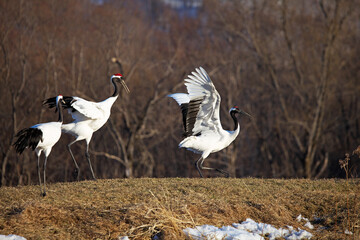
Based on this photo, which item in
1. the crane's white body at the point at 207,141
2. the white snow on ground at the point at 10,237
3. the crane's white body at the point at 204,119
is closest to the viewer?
the white snow on ground at the point at 10,237

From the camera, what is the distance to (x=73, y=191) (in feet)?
26.0

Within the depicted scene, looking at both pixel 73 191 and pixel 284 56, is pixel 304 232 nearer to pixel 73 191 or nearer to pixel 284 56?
pixel 73 191

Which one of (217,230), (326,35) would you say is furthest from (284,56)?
(217,230)

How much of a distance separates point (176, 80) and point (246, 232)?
1938 cm

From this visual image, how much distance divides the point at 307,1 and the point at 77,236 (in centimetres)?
2278

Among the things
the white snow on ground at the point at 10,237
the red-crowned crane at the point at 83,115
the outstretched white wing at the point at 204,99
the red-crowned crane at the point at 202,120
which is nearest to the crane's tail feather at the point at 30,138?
the red-crowned crane at the point at 83,115

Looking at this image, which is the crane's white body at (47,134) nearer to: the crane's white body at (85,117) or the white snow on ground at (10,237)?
the crane's white body at (85,117)

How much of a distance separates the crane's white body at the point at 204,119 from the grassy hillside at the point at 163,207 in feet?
4.19

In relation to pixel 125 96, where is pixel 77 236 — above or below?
below

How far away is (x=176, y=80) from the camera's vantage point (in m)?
25.4

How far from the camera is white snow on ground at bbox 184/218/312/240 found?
Result: 6.20 metres

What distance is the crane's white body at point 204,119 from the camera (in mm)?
9164

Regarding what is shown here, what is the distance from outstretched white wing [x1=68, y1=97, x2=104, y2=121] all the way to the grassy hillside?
4.81 ft

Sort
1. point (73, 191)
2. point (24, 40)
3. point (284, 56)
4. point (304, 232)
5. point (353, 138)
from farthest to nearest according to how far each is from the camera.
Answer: point (284, 56)
point (353, 138)
point (24, 40)
point (73, 191)
point (304, 232)
